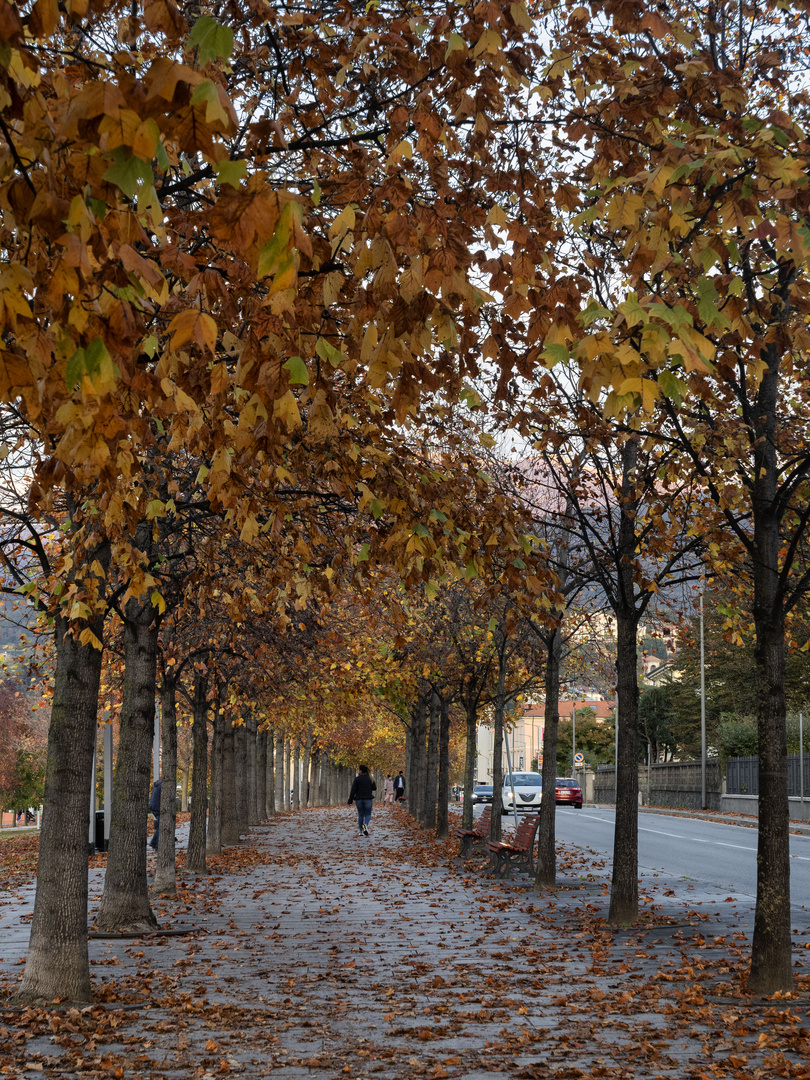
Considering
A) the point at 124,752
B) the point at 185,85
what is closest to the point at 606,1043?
the point at 185,85

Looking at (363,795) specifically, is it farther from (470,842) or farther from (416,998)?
(416,998)

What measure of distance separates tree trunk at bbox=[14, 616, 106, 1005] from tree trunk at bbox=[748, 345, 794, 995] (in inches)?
204

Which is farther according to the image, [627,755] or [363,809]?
[363,809]

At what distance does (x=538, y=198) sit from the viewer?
5.61 metres

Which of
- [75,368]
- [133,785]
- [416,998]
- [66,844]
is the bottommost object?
[416,998]

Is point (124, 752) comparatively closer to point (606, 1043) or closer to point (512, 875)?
point (606, 1043)

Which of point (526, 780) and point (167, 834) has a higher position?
point (167, 834)

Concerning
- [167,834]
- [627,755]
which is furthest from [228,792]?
[627,755]

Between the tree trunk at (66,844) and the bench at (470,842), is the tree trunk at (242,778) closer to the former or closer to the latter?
the bench at (470,842)

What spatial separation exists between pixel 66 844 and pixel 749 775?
4124 centimetres

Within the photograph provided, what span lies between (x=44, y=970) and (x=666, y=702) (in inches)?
2791

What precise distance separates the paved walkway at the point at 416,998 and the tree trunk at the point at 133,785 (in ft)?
2.00

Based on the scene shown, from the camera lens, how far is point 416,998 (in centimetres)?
807

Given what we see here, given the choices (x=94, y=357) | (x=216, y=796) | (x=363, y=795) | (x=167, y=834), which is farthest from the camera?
(x=363, y=795)
